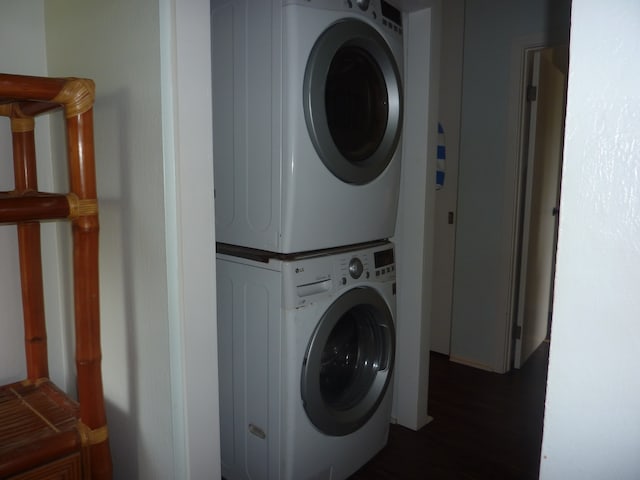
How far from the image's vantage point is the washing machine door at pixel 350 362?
1553 millimetres

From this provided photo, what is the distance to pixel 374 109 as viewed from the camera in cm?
171

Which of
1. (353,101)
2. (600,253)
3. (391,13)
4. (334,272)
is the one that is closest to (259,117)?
(353,101)

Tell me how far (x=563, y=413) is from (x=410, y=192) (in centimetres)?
161

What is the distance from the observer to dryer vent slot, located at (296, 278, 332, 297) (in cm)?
148

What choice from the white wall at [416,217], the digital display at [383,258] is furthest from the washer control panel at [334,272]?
the white wall at [416,217]

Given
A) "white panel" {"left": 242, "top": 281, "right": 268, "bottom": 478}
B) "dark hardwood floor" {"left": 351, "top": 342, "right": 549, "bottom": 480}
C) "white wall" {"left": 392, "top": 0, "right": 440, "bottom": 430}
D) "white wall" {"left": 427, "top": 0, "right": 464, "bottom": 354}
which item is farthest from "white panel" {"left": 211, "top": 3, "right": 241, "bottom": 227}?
"white wall" {"left": 427, "top": 0, "right": 464, "bottom": 354}

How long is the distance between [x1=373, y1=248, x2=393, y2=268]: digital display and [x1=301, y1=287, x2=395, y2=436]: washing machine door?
12cm

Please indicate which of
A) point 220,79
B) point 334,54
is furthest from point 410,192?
point 220,79

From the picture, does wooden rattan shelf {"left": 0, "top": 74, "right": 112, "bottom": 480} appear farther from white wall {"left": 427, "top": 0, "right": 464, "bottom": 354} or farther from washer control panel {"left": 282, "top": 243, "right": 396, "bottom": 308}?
white wall {"left": 427, "top": 0, "right": 464, "bottom": 354}

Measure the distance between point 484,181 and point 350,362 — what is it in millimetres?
1496

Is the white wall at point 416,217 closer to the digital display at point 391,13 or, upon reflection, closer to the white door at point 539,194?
the digital display at point 391,13

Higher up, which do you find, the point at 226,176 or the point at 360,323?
the point at 226,176

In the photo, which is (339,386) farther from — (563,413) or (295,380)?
(563,413)

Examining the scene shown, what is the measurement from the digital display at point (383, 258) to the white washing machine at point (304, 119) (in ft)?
0.26
